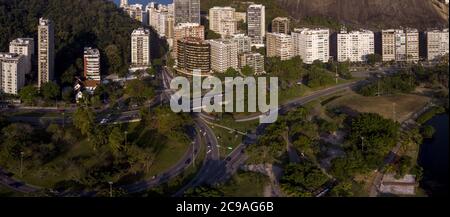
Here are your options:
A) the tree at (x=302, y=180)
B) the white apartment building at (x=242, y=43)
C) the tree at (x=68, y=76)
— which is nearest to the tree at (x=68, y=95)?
the tree at (x=68, y=76)

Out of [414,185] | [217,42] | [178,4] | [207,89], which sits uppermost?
[178,4]

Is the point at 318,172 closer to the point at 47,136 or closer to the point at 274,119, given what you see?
the point at 274,119

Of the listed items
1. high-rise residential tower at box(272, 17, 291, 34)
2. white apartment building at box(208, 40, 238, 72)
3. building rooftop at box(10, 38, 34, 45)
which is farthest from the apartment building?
building rooftop at box(10, 38, 34, 45)

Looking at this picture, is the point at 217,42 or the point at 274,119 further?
the point at 217,42

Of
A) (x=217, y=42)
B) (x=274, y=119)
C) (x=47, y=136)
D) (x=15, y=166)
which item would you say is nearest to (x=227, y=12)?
(x=217, y=42)

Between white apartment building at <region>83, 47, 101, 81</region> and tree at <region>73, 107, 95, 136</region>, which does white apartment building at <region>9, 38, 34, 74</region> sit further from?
tree at <region>73, 107, 95, 136</region>

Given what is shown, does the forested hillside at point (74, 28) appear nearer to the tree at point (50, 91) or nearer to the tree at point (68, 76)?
the tree at point (68, 76)

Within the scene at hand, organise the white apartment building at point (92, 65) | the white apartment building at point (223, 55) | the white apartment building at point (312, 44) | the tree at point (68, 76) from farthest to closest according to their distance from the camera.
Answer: the white apartment building at point (312, 44) < the white apartment building at point (223, 55) < the white apartment building at point (92, 65) < the tree at point (68, 76)
